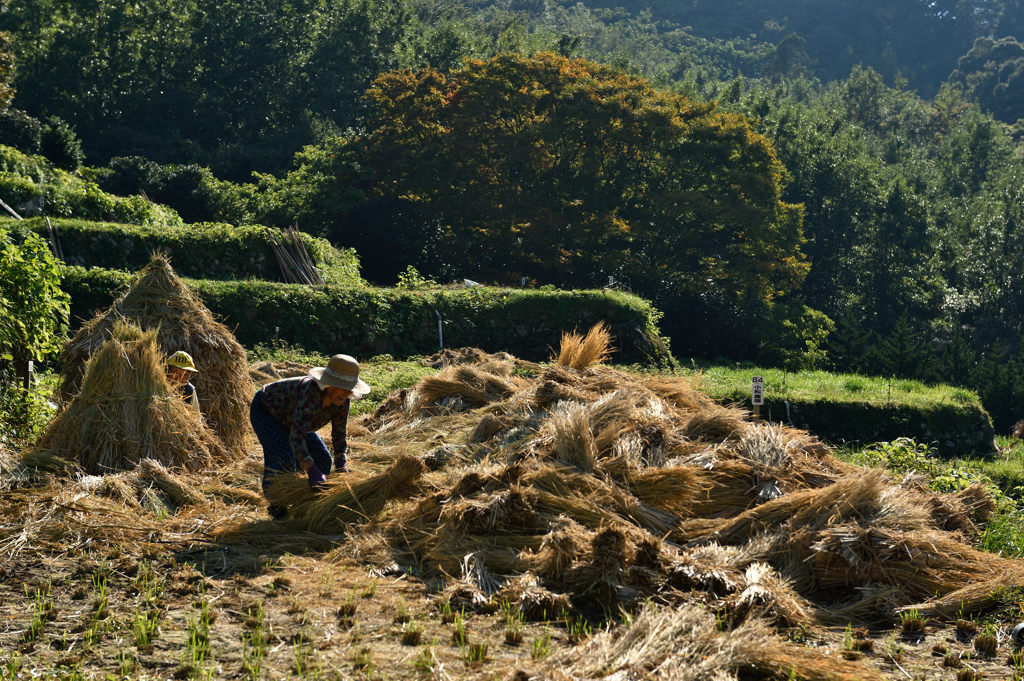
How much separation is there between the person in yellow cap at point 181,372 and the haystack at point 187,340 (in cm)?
27

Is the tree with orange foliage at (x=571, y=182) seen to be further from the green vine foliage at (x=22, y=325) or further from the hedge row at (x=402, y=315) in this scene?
the green vine foliage at (x=22, y=325)

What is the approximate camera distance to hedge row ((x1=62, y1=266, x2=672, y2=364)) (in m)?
12.9

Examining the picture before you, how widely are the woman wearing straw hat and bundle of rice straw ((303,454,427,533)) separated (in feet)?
0.40

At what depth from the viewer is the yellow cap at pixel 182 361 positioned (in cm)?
617

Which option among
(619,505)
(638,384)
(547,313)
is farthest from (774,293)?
(619,505)

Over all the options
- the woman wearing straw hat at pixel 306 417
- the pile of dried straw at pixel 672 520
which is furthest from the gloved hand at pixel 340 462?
the pile of dried straw at pixel 672 520

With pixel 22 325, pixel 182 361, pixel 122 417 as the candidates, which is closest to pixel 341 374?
pixel 122 417

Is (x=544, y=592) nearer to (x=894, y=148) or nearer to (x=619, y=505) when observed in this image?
(x=619, y=505)

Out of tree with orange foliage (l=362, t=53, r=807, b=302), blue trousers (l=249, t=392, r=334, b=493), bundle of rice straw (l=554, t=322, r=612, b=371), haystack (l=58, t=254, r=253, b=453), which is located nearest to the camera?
blue trousers (l=249, t=392, r=334, b=493)

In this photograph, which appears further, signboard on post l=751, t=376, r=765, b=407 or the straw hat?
signboard on post l=751, t=376, r=765, b=407

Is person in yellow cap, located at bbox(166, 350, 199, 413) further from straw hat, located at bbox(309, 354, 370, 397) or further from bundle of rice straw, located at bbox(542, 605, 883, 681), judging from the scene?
bundle of rice straw, located at bbox(542, 605, 883, 681)

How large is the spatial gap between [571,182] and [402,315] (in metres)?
10.8


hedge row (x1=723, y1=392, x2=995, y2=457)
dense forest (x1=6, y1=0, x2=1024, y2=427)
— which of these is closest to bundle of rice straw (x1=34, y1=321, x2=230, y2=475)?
hedge row (x1=723, y1=392, x2=995, y2=457)

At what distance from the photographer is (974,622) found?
378 centimetres
